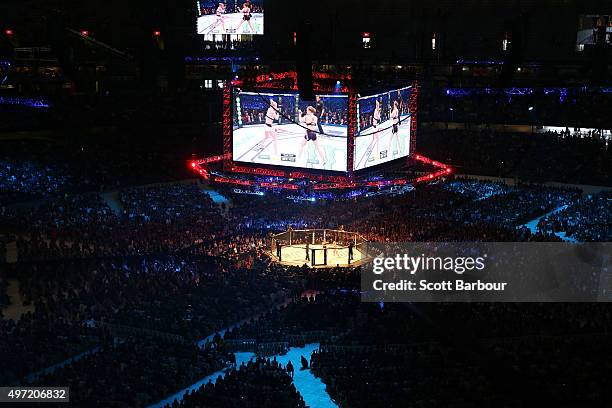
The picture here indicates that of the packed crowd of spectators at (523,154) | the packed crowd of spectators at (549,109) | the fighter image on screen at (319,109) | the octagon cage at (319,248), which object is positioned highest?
the fighter image on screen at (319,109)

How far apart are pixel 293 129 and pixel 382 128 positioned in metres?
3.67

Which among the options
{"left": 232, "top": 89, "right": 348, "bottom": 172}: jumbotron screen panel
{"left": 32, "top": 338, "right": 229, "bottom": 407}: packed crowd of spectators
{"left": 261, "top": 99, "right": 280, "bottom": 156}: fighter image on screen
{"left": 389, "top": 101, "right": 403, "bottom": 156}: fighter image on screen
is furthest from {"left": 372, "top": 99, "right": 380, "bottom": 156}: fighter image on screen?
{"left": 32, "top": 338, "right": 229, "bottom": 407}: packed crowd of spectators

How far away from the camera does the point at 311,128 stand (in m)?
36.1

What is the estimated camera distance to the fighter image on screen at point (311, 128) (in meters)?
35.9

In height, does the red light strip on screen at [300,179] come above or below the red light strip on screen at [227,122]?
below

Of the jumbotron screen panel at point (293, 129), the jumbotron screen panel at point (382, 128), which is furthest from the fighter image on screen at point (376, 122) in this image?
the jumbotron screen panel at point (293, 129)

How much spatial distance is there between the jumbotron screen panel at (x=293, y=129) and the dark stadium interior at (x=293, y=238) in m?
0.08

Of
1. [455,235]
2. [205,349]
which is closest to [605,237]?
[455,235]

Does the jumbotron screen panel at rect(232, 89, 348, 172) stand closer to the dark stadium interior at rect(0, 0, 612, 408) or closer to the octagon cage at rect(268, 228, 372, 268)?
the dark stadium interior at rect(0, 0, 612, 408)

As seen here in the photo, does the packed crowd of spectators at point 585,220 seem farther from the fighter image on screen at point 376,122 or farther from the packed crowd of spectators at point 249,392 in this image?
the packed crowd of spectators at point 249,392

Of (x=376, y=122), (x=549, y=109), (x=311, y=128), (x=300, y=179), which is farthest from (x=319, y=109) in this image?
(x=549, y=109)

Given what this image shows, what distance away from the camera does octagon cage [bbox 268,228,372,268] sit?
94.5ft

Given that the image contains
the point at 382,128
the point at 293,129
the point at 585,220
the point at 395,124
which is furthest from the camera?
the point at 395,124

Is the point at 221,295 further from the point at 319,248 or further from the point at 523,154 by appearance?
the point at 523,154
